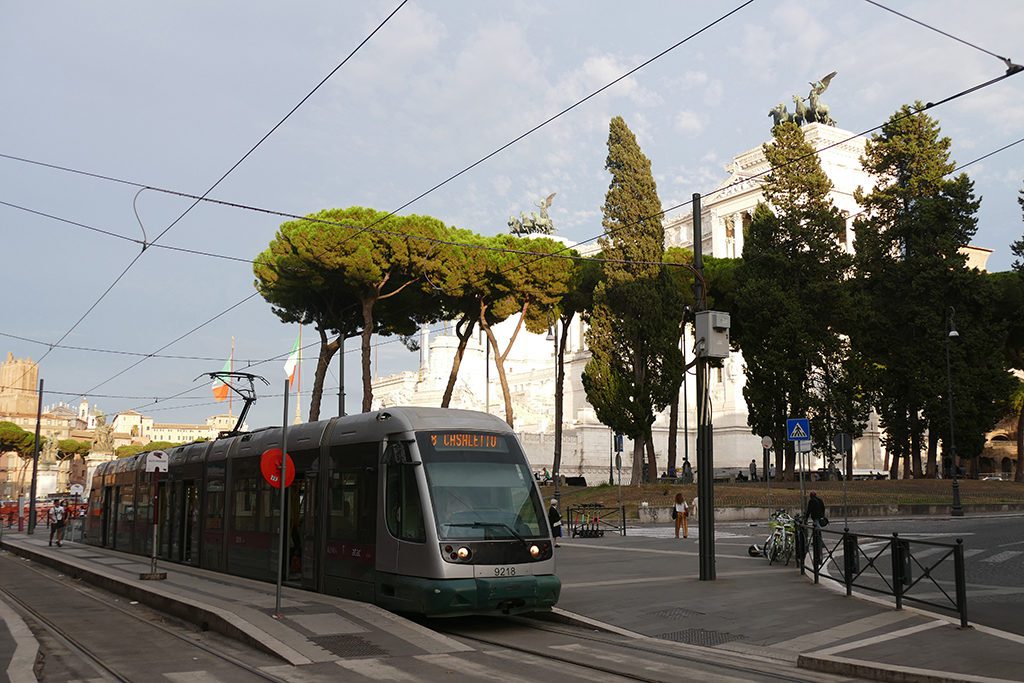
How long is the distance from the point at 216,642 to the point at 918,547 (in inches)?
369

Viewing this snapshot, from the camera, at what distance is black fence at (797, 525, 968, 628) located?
1061cm

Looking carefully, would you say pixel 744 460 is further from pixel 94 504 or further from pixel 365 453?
pixel 365 453

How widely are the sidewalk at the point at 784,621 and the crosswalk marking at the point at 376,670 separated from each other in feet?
11.0

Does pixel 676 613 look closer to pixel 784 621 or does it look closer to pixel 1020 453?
pixel 784 621

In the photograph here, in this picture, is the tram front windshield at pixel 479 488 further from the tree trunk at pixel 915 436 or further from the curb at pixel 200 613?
the tree trunk at pixel 915 436

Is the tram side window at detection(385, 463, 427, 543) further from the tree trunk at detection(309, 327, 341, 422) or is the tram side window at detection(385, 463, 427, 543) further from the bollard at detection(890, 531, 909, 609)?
the tree trunk at detection(309, 327, 341, 422)

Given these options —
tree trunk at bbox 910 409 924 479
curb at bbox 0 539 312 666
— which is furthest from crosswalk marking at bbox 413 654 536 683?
tree trunk at bbox 910 409 924 479

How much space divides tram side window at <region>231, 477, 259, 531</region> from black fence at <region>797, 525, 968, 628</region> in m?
9.58

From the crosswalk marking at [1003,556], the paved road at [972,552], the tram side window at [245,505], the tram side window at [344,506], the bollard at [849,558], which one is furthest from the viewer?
the crosswalk marking at [1003,556]

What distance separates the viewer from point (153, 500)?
75.1 ft

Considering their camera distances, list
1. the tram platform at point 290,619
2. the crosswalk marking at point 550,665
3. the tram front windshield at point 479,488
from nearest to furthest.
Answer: the crosswalk marking at point 550,665, the tram platform at point 290,619, the tram front windshield at point 479,488

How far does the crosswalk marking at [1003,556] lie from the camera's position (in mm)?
17109

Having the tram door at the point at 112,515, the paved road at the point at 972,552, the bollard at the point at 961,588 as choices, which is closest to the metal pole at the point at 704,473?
the paved road at the point at 972,552

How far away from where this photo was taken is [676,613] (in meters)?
12.0
